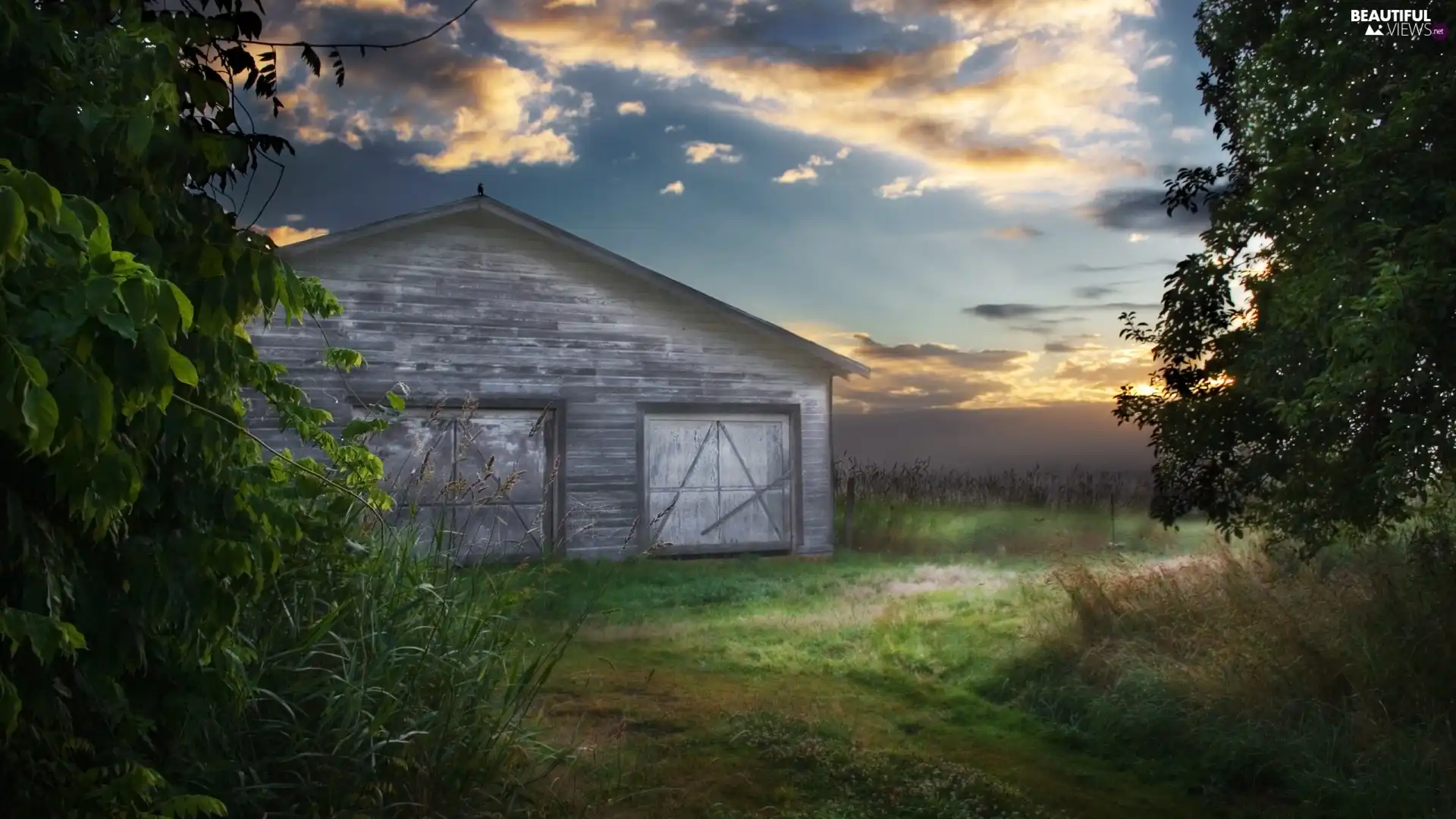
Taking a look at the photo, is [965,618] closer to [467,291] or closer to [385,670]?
[385,670]

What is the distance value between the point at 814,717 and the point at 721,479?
29.7 feet

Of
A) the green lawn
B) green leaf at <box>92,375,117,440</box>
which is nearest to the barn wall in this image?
the green lawn

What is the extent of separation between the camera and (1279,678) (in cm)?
644

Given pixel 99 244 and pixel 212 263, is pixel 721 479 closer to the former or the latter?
pixel 212 263

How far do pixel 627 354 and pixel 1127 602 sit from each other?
8.30 metres

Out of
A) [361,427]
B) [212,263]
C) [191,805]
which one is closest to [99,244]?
[212,263]

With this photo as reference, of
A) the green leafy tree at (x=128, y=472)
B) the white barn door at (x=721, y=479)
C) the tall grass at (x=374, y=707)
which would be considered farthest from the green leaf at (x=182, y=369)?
the white barn door at (x=721, y=479)

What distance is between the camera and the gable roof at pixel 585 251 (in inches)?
516

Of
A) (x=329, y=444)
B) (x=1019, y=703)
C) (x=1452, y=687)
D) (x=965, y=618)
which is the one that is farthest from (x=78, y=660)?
(x=965, y=618)

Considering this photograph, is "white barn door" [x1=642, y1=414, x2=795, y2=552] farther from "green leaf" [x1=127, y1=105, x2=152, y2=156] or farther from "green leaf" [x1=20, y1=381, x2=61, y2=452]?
"green leaf" [x1=20, y1=381, x2=61, y2=452]

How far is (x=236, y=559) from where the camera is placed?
10.6ft

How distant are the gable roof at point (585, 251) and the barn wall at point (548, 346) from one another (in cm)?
14

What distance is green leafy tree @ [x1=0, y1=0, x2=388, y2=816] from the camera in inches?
104

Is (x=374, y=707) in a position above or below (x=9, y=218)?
below
